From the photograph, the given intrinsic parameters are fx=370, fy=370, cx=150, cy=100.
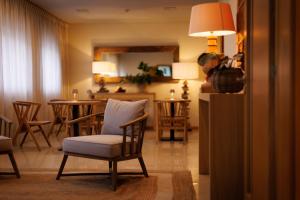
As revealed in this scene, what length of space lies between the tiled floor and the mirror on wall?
9.32ft

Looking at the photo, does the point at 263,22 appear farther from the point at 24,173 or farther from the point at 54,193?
the point at 24,173

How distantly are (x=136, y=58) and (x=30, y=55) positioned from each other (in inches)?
98.9

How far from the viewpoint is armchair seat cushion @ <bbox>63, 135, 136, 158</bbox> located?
318cm

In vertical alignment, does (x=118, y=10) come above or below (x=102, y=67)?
above

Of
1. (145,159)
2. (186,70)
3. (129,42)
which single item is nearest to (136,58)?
(129,42)

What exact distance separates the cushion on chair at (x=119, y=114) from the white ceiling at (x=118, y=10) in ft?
10.6

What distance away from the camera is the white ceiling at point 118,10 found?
6.52m

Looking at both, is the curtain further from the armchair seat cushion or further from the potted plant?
the armchair seat cushion

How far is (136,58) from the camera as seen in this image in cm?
834

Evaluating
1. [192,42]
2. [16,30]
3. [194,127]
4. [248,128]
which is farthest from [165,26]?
[248,128]

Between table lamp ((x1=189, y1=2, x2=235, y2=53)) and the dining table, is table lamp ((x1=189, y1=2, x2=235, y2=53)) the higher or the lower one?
the higher one

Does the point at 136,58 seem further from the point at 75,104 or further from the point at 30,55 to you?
the point at 75,104

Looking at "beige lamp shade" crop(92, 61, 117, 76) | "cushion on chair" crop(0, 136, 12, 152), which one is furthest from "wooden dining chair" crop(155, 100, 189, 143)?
"cushion on chair" crop(0, 136, 12, 152)

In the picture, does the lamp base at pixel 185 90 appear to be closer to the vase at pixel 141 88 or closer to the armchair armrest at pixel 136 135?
the vase at pixel 141 88
